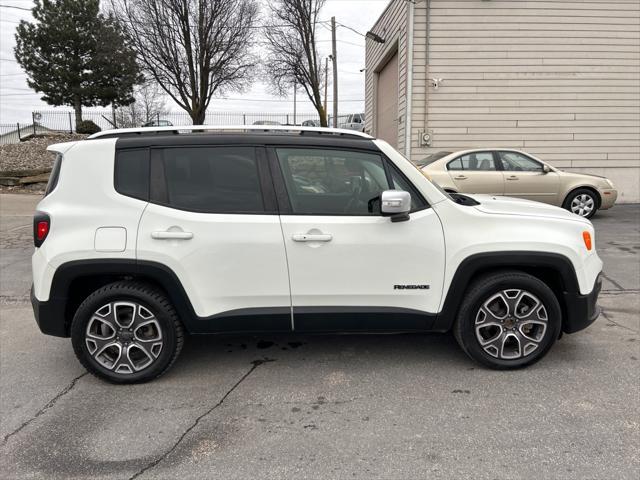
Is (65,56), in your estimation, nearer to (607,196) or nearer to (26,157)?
(26,157)

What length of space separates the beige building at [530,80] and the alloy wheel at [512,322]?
948cm

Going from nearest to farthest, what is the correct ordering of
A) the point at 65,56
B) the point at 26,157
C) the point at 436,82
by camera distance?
the point at 436,82 → the point at 26,157 → the point at 65,56

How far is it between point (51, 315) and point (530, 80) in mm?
12211

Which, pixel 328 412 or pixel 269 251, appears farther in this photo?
pixel 269 251

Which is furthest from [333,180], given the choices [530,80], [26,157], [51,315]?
[26,157]

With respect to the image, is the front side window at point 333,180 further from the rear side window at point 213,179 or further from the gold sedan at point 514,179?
Answer: the gold sedan at point 514,179

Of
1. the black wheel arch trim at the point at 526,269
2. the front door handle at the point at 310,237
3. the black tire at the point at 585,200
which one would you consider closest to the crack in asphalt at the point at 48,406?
the front door handle at the point at 310,237

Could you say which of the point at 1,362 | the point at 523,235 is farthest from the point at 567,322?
the point at 1,362

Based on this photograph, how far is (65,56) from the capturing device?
104ft

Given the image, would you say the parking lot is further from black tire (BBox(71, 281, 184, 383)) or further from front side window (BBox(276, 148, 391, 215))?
front side window (BBox(276, 148, 391, 215))

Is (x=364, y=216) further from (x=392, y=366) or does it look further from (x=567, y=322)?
(x=567, y=322)

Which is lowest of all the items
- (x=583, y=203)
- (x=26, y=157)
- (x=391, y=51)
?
(x=583, y=203)

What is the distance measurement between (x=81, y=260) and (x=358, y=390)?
79.7 inches

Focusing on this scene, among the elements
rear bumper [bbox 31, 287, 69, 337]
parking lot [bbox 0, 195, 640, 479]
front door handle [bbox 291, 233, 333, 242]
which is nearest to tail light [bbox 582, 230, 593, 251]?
parking lot [bbox 0, 195, 640, 479]
